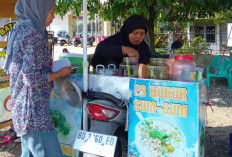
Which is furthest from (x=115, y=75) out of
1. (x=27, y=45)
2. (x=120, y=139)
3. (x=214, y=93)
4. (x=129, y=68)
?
(x=214, y=93)

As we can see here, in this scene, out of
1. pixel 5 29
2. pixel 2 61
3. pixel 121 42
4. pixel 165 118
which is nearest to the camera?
pixel 165 118

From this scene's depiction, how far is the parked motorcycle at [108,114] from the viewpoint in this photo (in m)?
2.16

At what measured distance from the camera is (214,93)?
725 centimetres

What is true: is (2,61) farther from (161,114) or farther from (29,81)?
(161,114)

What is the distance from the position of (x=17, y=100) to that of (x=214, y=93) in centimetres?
639

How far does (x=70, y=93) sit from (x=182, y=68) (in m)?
1.09

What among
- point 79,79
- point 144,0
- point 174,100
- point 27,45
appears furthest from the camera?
point 144,0

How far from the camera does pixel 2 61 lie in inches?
147

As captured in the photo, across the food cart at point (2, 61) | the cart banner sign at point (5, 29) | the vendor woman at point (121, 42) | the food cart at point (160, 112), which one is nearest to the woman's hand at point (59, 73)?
the food cart at point (160, 112)

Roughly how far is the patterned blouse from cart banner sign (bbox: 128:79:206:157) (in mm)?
719

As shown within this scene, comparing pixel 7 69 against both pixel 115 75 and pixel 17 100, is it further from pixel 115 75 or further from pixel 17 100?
pixel 115 75

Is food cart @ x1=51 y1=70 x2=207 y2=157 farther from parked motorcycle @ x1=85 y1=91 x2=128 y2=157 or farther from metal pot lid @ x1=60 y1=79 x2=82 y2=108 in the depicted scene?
metal pot lid @ x1=60 y1=79 x2=82 y2=108

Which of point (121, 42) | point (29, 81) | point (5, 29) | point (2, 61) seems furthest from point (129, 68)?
point (5, 29)

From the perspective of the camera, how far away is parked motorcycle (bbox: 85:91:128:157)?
216 centimetres
